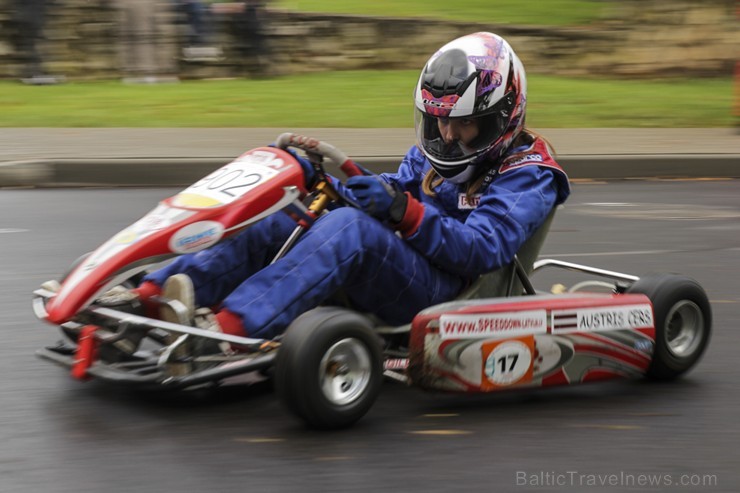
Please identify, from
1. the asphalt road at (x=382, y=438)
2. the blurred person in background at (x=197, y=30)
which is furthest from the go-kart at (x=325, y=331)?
the blurred person in background at (x=197, y=30)

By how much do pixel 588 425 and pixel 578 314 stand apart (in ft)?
1.22

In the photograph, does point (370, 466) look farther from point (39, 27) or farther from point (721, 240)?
point (39, 27)

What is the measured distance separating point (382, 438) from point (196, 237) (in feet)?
2.80

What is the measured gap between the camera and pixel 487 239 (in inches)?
158

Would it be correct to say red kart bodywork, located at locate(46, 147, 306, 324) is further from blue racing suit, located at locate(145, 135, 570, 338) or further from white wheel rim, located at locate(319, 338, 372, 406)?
white wheel rim, located at locate(319, 338, 372, 406)

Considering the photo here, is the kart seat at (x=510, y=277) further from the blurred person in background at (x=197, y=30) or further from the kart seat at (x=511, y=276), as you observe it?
the blurred person in background at (x=197, y=30)

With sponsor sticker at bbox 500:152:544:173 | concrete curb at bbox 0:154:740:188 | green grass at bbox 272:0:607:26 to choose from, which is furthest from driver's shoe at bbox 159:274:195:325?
green grass at bbox 272:0:607:26

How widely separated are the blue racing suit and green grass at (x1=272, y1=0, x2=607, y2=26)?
11851 millimetres

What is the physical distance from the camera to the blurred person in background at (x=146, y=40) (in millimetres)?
12828

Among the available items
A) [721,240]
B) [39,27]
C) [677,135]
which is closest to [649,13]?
[677,135]

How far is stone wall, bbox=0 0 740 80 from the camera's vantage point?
13477 mm

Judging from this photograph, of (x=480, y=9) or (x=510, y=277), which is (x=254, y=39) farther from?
(x=510, y=277)

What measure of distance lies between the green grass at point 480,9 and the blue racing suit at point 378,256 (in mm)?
11851

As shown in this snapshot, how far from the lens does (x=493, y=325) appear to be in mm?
3883
